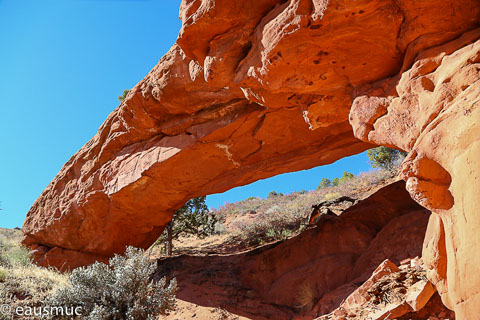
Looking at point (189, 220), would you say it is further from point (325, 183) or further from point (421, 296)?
point (325, 183)

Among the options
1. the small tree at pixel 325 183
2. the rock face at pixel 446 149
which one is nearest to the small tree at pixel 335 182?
the small tree at pixel 325 183

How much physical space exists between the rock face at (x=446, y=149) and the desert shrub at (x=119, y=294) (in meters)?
4.39

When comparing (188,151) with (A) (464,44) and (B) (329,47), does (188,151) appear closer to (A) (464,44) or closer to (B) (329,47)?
(B) (329,47)

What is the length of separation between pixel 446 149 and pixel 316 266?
589cm

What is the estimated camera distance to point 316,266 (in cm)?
831

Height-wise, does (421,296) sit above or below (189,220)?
below

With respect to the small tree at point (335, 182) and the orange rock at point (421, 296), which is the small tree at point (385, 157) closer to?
the small tree at point (335, 182)

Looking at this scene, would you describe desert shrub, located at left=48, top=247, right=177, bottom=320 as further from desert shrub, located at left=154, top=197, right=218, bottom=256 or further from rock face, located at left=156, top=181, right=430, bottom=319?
desert shrub, located at left=154, top=197, right=218, bottom=256

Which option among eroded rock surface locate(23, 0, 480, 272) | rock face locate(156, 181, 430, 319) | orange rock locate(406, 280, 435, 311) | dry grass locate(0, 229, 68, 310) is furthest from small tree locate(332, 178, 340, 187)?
orange rock locate(406, 280, 435, 311)

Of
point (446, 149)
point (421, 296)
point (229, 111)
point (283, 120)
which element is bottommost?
point (421, 296)

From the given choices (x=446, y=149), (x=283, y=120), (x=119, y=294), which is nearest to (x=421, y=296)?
(x=446, y=149)

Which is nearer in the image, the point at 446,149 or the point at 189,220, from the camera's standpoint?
the point at 446,149

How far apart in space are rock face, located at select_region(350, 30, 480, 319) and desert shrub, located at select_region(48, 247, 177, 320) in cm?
439

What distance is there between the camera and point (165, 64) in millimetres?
8055
